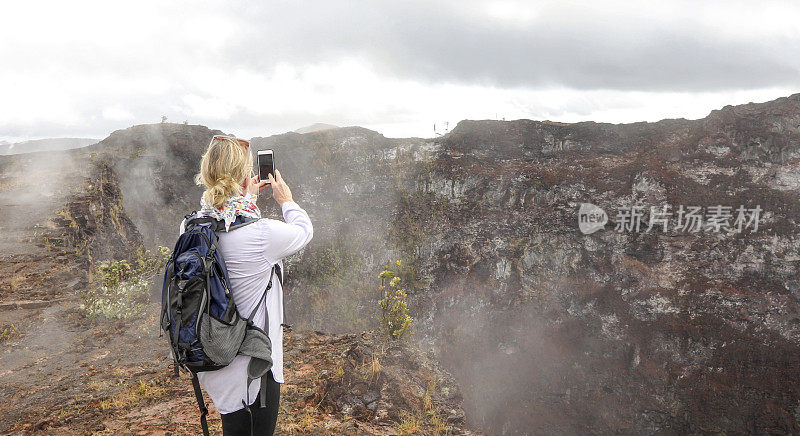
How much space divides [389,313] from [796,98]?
24.4 meters

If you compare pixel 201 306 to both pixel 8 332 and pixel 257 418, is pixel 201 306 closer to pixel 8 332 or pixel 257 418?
pixel 257 418

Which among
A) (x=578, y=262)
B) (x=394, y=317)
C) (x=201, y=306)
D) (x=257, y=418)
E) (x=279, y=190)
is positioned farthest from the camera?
(x=578, y=262)

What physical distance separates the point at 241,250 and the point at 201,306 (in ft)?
1.14

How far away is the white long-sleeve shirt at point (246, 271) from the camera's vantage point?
219 cm

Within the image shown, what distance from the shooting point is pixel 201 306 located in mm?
2051

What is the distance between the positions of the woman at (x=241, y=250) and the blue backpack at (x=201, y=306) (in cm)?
7

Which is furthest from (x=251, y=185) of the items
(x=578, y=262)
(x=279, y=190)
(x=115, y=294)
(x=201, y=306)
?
(x=578, y=262)

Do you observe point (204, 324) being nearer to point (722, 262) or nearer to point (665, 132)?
point (722, 262)

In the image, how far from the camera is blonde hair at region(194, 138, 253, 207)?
218cm

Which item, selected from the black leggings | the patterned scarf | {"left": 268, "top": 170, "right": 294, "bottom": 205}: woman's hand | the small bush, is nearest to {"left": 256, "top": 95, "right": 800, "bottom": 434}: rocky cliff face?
the small bush

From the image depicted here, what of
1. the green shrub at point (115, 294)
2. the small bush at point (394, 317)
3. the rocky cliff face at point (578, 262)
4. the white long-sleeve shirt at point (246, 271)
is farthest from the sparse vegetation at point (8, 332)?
the rocky cliff face at point (578, 262)

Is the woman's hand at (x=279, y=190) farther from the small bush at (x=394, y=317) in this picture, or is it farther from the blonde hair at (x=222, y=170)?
the small bush at (x=394, y=317)

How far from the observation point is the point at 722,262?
17.8 m

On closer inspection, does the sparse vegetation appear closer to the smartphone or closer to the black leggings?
the black leggings
